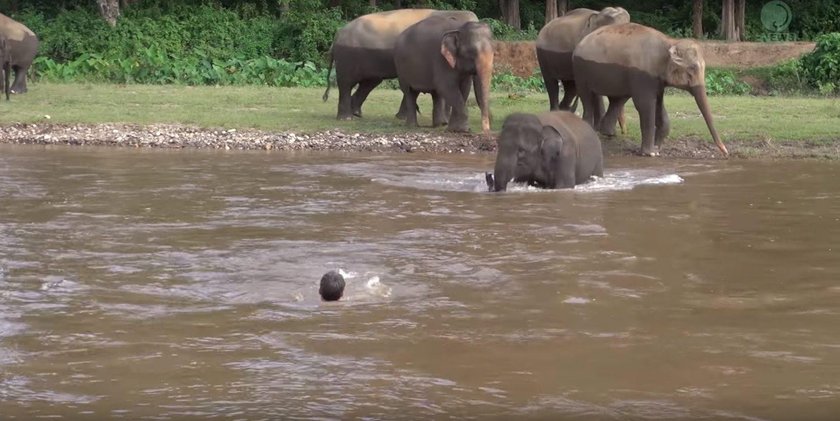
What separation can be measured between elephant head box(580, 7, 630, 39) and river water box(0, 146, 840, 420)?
16.6 ft

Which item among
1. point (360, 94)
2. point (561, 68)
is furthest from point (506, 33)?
point (561, 68)

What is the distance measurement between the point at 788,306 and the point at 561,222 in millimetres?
3616

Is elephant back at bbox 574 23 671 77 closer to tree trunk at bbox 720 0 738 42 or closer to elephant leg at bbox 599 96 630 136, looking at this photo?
elephant leg at bbox 599 96 630 136

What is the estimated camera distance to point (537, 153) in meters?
13.6

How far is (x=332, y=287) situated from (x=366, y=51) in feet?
43.0

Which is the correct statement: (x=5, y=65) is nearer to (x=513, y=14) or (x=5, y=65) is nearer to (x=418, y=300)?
(x=418, y=300)

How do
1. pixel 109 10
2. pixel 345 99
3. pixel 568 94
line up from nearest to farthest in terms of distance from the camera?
pixel 568 94, pixel 345 99, pixel 109 10

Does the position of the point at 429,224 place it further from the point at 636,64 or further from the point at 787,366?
the point at 636,64

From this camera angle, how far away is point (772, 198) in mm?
13406

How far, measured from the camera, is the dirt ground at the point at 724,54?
107 ft

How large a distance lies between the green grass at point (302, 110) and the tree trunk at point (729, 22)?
11.6 m

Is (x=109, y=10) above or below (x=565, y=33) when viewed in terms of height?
below

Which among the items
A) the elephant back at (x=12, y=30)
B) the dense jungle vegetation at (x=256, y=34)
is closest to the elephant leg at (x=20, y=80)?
the elephant back at (x=12, y=30)

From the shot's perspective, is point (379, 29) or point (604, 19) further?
point (379, 29)
